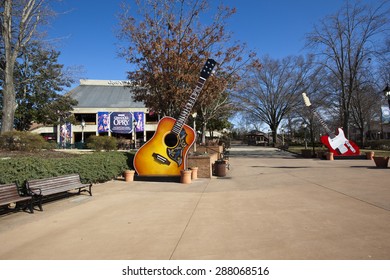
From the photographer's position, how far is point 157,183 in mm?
10805

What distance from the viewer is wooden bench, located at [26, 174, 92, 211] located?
6.43 m

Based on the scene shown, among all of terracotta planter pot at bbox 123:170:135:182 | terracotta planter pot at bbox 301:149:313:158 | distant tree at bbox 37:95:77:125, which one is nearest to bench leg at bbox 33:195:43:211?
terracotta planter pot at bbox 123:170:135:182

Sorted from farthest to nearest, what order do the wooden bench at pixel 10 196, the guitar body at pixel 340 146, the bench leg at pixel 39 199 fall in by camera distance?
1. the guitar body at pixel 340 146
2. the bench leg at pixel 39 199
3. the wooden bench at pixel 10 196

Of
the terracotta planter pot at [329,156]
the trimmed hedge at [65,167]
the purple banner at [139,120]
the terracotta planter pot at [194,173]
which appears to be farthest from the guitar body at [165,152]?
the purple banner at [139,120]

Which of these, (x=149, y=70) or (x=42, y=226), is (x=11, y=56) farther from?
(x=42, y=226)

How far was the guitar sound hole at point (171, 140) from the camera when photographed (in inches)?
460

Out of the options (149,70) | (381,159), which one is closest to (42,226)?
(149,70)

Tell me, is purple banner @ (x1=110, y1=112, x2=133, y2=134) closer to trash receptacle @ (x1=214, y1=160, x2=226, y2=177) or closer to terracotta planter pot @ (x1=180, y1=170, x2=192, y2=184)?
trash receptacle @ (x1=214, y1=160, x2=226, y2=177)

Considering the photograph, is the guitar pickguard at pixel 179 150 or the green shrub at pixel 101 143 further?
the green shrub at pixel 101 143

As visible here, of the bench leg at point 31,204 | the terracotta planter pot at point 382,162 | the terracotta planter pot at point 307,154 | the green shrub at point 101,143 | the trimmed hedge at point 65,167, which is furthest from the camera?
the terracotta planter pot at point 307,154

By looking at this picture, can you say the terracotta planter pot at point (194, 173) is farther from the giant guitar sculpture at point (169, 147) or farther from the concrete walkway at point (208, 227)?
the concrete walkway at point (208, 227)

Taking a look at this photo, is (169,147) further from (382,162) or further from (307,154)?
(307,154)

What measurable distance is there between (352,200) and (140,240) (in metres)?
5.48

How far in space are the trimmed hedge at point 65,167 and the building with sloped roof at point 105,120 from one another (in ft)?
104
